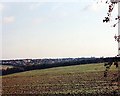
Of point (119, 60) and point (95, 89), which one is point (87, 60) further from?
point (119, 60)

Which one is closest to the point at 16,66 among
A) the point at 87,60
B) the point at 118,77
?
the point at 87,60

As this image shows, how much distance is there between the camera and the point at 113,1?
5426mm

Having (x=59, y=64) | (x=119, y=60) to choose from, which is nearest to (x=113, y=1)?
(x=119, y=60)

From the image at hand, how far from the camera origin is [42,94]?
94.2 feet

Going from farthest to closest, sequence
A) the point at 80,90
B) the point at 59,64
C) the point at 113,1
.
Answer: the point at 59,64
the point at 80,90
the point at 113,1

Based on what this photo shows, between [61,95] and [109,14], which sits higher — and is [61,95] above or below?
below

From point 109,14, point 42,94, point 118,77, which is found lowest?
point 42,94

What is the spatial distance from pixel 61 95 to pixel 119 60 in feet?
71.7

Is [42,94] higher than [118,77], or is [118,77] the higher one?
[118,77]

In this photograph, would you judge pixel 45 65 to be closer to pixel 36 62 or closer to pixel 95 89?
pixel 36 62

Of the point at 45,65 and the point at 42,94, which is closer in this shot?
the point at 42,94

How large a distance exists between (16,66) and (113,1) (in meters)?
61.5

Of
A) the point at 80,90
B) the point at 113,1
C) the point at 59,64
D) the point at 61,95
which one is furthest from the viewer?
the point at 59,64

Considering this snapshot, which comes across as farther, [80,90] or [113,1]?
[80,90]
